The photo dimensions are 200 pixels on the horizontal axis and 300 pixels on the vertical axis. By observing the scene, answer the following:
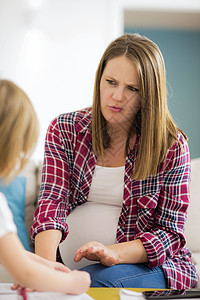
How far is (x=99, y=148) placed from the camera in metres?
1.37

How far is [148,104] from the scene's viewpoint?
1265 millimetres

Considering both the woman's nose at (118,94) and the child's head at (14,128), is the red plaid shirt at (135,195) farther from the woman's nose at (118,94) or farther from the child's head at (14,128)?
the child's head at (14,128)

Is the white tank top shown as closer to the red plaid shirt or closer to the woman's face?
the red plaid shirt

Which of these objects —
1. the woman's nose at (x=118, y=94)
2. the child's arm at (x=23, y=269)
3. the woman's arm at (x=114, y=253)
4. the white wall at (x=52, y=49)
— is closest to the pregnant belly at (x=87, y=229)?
the woman's arm at (x=114, y=253)

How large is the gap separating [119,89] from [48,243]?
0.54 metres

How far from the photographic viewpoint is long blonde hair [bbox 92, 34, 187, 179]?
124cm

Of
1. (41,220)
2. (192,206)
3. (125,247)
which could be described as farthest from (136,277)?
(192,206)

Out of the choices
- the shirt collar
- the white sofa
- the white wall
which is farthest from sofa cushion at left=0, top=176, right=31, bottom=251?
the white wall

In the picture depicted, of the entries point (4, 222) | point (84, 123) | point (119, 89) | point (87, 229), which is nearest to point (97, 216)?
point (87, 229)

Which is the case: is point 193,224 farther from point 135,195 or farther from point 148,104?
point 148,104

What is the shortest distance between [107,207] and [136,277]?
28 cm

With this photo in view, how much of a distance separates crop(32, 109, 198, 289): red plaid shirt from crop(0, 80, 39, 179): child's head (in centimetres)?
54

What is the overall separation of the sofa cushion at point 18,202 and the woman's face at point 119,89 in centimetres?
63

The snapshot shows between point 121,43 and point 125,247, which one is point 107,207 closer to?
point 125,247
